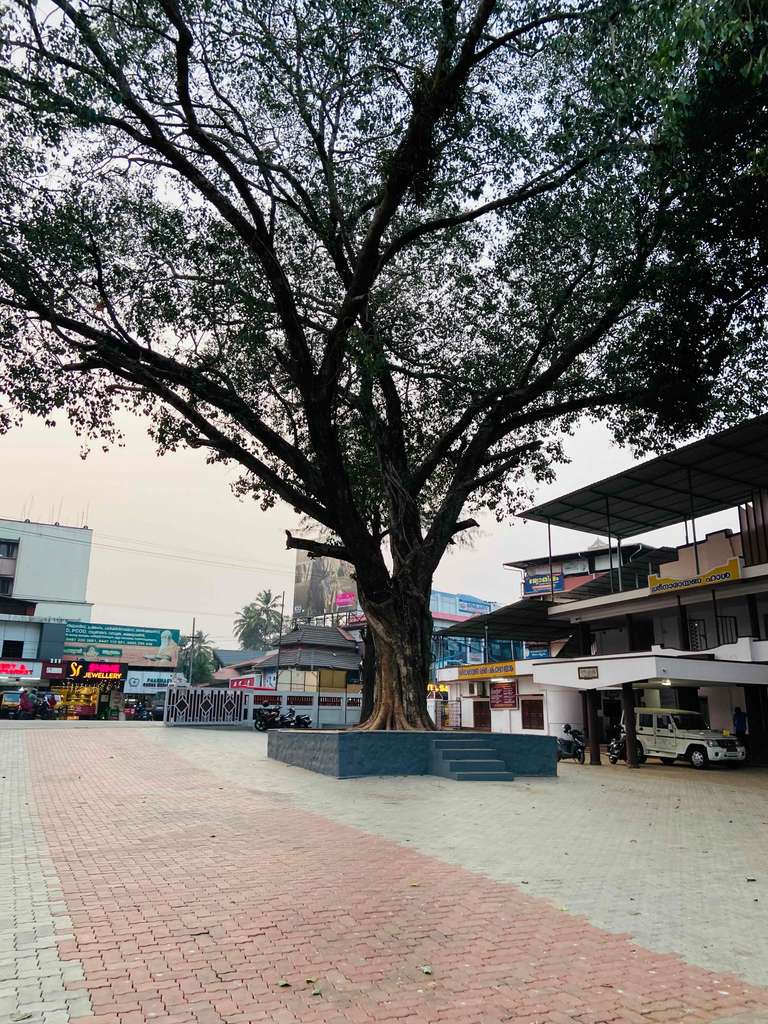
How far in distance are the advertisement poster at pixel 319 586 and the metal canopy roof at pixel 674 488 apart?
29.7 meters

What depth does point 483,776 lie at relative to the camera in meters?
12.8

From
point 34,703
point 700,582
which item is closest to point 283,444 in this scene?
point 700,582

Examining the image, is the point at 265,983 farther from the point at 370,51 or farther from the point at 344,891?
the point at 370,51

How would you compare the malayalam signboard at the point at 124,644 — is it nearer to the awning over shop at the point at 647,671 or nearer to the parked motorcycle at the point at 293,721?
the parked motorcycle at the point at 293,721

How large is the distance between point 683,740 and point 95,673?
37780mm

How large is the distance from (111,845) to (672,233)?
13.4 meters

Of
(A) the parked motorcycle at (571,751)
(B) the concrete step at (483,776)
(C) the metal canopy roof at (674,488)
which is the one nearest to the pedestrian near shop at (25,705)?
(C) the metal canopy roof at (674,488)

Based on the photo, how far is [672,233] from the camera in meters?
13.4

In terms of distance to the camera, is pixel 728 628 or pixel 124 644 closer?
pixel 728 628

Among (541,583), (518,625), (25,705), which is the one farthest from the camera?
(541,583)

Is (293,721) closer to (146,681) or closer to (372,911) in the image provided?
(146,681)

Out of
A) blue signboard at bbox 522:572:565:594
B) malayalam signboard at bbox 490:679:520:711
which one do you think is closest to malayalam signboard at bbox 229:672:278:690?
malayalam signboard at bbox 490:679:520:711

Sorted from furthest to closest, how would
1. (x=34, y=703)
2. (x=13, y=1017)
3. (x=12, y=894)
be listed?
(x=34, y=703) < (x=12, y=894) < (x=13, y=1017)

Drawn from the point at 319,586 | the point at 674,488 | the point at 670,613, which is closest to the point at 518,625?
the point at 670,613
